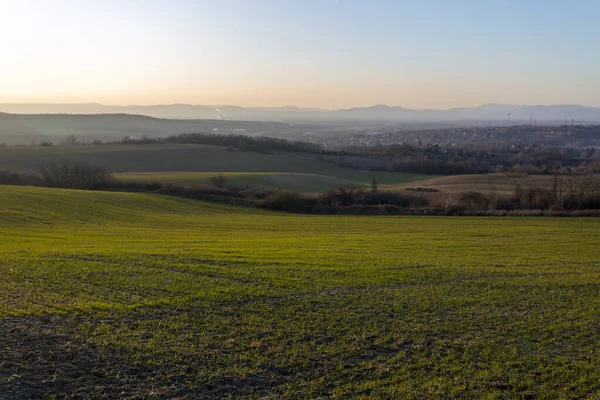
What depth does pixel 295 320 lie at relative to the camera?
37.0 ft

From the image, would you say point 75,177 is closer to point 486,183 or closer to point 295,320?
point 486,183

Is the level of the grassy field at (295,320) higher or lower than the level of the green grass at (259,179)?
higher

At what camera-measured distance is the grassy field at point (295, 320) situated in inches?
324

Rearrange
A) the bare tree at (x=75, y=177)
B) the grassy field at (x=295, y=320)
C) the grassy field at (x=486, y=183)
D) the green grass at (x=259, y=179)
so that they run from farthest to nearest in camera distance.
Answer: the green grass at (x=259, y=179) < the grassy field at (x=486, y=183) < the bare tree at (x=75, y=177) < the grassy field at (x=295, y=320)

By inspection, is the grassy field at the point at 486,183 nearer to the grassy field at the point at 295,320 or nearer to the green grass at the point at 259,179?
the green grass at the point at 259,179

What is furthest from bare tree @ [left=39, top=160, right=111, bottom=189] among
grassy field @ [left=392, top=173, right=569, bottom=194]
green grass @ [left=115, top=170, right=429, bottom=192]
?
grassy field @ [left=392, top=173, right=569, bottom=194]

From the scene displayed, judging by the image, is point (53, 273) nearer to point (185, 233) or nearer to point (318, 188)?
point (185, 233)

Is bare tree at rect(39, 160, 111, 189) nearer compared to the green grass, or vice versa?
bare tree at rect(39, 160, 111, 189)

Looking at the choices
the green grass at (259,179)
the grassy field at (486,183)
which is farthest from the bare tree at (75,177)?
the grassy field at (486,183)

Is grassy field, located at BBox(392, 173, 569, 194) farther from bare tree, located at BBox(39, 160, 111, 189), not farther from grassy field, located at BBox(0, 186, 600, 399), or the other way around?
grassy field, located at BBox(0, 186, 600, 399)

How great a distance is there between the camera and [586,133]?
180m

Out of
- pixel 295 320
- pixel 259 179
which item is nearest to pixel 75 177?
pixel 259 179

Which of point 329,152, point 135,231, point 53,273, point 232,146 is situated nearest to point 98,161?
point 232,146

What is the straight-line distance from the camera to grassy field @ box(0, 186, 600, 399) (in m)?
8.23
